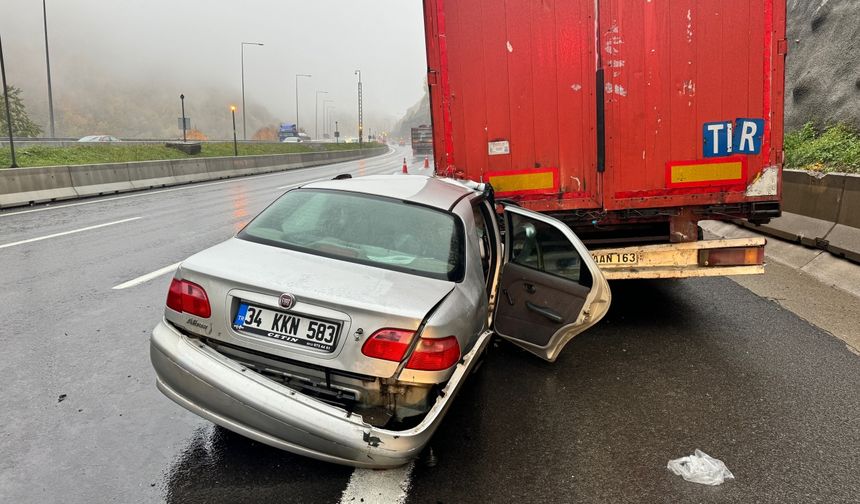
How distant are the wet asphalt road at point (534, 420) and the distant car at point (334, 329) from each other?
366mm

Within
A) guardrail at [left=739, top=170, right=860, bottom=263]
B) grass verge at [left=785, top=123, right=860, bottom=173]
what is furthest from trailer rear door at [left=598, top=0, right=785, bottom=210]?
grass verge at [left=785, top=123, right=860, bottom=173]

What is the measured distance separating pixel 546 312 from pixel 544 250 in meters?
0.48

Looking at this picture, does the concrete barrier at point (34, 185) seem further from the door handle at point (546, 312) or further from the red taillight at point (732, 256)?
the red taillight at point (732, 256)

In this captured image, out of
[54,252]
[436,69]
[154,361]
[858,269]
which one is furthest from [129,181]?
[858,269]

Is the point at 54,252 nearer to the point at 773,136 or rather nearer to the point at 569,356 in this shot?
the point at 569,356

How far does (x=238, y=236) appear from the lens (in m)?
3.61

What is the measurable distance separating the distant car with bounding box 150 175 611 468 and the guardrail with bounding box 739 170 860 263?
5.46 metres

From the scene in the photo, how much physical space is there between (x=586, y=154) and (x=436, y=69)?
1.51 metres

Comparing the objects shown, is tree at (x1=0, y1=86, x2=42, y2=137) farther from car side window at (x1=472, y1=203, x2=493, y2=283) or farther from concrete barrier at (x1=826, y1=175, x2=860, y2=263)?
concrete barrier at (x1=826, y1=175, x2=860, y2=263)

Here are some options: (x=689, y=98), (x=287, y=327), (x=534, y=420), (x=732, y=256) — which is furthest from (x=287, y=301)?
(x=732, y=256)

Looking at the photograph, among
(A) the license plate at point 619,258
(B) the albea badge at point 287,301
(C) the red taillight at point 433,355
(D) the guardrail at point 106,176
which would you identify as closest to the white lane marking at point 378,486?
(C) the red taillight at point 433,355

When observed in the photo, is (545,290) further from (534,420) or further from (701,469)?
(701,469)

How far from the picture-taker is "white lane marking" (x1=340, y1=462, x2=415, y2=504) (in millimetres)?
2687

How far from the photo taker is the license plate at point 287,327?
271cm
